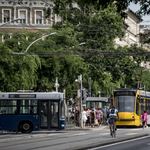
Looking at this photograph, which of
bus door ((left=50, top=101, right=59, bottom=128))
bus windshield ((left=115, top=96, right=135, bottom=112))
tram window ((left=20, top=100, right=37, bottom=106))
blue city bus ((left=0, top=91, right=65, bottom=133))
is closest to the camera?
blue city bus ((left=0, top=91, right=65, bottom=133))

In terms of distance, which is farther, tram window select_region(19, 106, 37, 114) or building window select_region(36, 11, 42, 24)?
building window select_region(36, 11, 42, 24)

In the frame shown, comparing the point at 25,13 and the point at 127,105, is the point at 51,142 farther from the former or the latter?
the point at 25,13

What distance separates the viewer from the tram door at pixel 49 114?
93.9 ft

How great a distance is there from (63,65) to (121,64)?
8547 millimetres

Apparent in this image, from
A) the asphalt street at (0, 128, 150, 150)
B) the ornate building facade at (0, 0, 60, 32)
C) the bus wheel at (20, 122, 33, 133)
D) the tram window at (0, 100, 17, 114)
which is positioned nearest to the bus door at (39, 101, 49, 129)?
the bus wheel at (20, 122, 33, 133)

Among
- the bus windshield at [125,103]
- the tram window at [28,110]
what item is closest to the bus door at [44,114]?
the tram window at [28,110]

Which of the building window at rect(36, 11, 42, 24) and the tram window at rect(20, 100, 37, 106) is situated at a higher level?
the building window at rect(36, 11, 42, 24)

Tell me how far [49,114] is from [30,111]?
1.21 m

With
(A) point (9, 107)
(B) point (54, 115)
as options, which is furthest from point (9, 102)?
(B) point (54, 115)

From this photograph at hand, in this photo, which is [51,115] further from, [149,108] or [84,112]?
[149,108]

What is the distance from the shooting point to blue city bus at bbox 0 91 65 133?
92.4 ft

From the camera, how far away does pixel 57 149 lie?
50.5ft

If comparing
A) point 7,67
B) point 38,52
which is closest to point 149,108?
point 38,52

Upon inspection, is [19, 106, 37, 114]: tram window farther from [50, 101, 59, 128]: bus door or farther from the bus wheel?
[50, 101, 59, 128]: bus door
